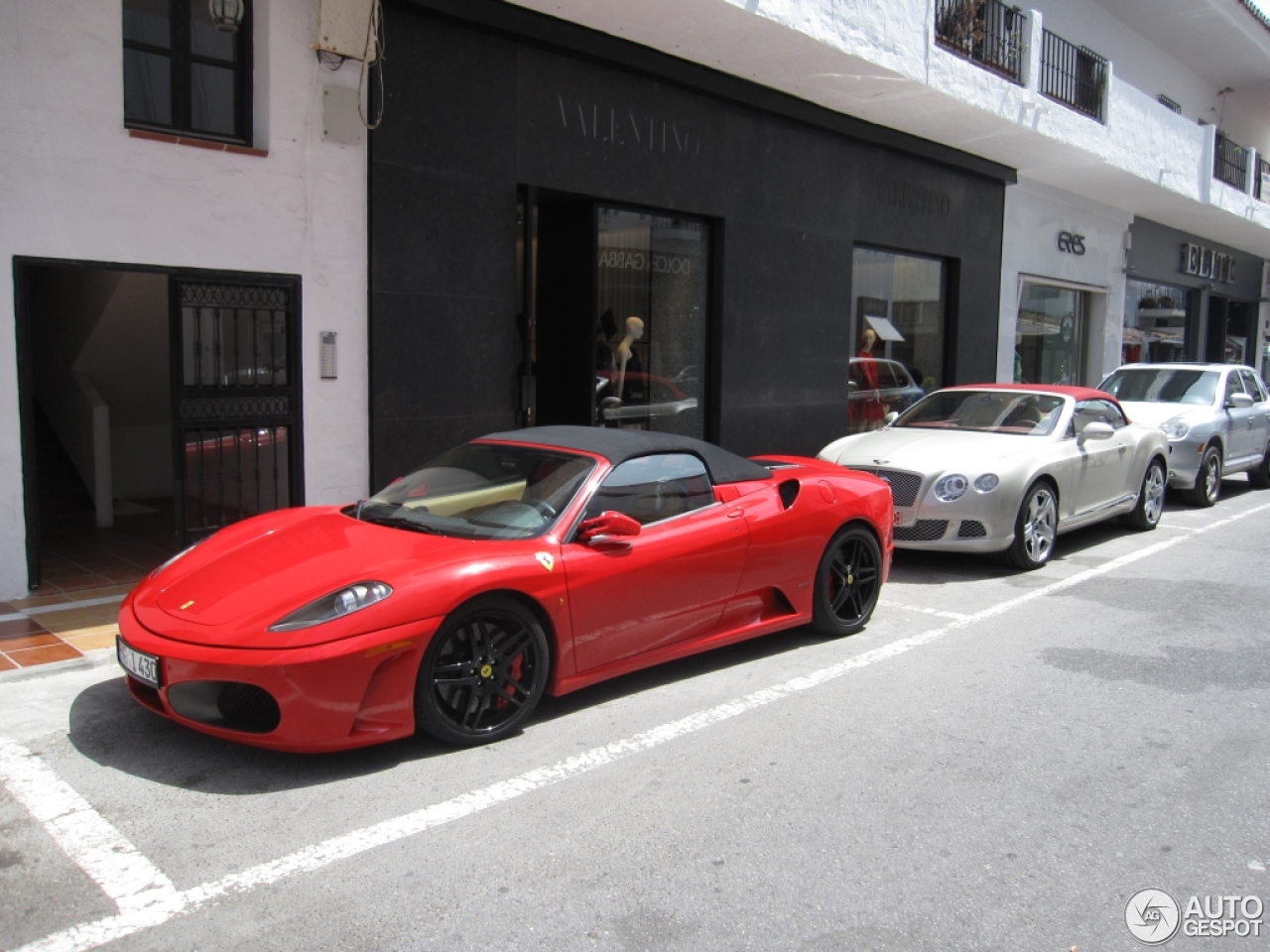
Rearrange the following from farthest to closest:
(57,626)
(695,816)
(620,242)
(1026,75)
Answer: (1026,75), (620,242), (57,626), (695,816)

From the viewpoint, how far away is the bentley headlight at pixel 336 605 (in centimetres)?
399

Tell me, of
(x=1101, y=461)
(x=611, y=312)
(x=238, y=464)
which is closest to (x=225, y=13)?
(x=238, y=464)

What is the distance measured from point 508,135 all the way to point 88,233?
3.64 meters

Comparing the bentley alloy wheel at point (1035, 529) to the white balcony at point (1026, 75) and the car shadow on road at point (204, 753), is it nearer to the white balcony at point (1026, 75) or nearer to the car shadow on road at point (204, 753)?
the car shadow on road at point (204, 753)

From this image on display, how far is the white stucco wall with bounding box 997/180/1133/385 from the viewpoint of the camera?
16.8 metres

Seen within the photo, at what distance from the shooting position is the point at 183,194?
7000mm

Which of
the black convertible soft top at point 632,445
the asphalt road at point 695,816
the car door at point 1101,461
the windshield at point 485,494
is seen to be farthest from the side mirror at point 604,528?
the car door at point 1101,461

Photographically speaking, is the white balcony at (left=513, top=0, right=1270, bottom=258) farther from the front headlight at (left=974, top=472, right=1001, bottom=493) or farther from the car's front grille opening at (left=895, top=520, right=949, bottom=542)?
the car's front grille opening at (left=895, top=520, right=949, bottom=542)

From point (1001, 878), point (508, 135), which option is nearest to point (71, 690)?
point (1001, 878)

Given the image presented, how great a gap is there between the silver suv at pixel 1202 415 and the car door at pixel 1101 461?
2485 mm

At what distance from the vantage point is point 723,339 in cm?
1138

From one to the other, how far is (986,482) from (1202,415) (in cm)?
601

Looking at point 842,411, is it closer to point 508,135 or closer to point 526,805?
point 508,135

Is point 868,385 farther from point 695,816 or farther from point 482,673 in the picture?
point 695,816
